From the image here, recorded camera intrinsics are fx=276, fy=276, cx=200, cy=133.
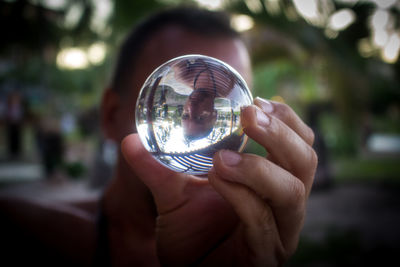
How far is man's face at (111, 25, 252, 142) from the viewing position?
1615 mm

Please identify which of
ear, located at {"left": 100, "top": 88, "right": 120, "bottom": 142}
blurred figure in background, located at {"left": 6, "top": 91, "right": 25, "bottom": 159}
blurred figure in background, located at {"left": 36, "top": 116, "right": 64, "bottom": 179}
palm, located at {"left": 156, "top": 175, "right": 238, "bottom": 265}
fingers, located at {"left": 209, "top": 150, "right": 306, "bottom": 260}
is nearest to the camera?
fingers, located at {"left": 209, "top": 150, "right": 306, "bottom": 260}

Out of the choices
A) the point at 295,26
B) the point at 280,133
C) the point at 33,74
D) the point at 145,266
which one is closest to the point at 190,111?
the point at 280,133

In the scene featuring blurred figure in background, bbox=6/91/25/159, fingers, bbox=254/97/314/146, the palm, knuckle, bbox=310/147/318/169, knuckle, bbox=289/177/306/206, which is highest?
fingers, bbox=254/97/314/146

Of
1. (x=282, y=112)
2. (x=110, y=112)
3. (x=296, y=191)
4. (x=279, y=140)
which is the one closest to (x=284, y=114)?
(x=282, y=112)

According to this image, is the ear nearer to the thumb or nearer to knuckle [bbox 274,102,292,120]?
the thumb

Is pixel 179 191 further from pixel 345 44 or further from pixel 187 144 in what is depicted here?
pixel 345 44

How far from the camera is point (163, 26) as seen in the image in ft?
5.92

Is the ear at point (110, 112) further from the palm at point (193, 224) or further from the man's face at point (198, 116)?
the man's face at point (198, 116)

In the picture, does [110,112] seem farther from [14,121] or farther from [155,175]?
[14,121]

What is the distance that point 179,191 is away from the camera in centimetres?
116

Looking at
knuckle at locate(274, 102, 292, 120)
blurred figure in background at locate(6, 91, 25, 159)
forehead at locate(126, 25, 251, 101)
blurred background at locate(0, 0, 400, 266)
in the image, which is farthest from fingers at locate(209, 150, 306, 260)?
blurred figure in background at locate(6, 91, 25, 159)

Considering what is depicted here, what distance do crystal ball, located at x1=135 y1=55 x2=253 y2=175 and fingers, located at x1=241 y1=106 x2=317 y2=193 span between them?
2.9 inches

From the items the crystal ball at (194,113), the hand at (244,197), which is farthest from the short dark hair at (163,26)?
the hand at (244,197)

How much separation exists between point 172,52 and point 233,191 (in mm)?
994
